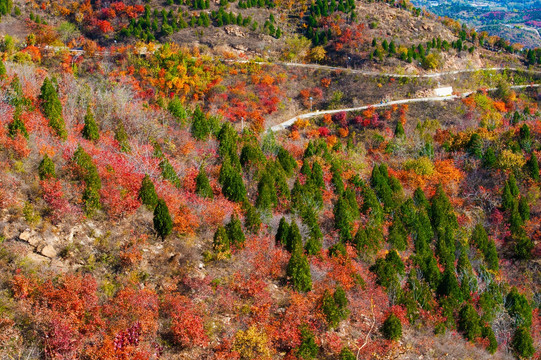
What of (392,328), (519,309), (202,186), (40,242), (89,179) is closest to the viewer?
(40,242)

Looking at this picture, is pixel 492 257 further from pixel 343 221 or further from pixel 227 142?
pixel 227 142

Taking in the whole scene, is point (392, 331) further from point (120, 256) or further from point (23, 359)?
point (23, 359)

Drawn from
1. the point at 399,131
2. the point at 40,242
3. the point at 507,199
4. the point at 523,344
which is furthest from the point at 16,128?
the point at 399,131

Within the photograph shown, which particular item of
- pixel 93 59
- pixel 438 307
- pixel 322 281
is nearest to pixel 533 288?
pixel 438 307

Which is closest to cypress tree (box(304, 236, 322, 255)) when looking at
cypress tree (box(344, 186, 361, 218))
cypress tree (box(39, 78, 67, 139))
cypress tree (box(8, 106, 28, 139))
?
cypress tree (box(344, 186, 361, 218))

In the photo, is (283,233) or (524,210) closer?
(283,233)

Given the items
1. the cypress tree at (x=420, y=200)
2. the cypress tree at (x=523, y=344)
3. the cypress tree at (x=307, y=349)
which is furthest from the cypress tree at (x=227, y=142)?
the cypress tree at (x=523, y=344)

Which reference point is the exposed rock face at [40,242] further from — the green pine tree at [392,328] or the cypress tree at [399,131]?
the cypress tree at [399,131]

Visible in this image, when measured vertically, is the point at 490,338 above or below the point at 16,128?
below
